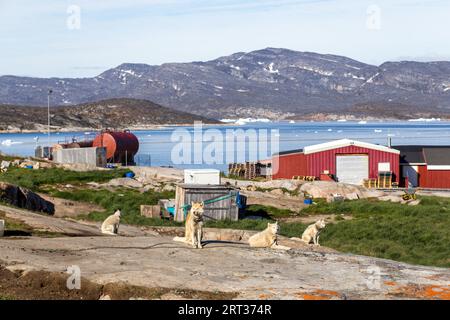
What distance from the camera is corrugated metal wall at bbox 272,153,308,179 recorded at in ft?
175

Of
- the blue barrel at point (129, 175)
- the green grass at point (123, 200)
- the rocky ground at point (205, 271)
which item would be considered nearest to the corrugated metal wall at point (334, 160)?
the blue barrel at point (129, 175)

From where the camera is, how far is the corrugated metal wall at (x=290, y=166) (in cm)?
5347

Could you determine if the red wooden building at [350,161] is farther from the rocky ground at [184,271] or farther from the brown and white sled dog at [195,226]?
the brown and white sled dog at [195,226]

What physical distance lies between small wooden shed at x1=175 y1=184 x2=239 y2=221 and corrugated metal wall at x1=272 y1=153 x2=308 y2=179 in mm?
20477

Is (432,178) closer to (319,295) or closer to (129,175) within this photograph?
(129,175)

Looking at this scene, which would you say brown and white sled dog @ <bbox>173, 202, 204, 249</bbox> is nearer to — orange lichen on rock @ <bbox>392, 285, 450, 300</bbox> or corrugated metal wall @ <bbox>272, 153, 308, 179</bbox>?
orange lichen on rock @ <bbox>392, 285, 450, 300</bbox>

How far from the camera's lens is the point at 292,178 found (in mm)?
53875

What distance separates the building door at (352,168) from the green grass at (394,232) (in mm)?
13560

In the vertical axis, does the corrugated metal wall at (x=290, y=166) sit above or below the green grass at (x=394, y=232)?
above

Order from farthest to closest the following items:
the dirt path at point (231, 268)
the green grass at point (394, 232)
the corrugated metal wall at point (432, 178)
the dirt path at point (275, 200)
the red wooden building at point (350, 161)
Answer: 1. the corrugated metal wall at point (432, 178)
2. the red wooden building at point (350, 161)
3. the dirt path at point (275, 200)
4. the green grass at point (394, 232)
5. the dirt path at point (231, 268)

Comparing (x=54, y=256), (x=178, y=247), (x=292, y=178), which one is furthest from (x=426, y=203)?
(x=54, y=256)

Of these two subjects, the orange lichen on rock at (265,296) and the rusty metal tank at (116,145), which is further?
the rusty metal tank at (116,145)

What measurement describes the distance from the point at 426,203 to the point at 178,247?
25.6 metres
